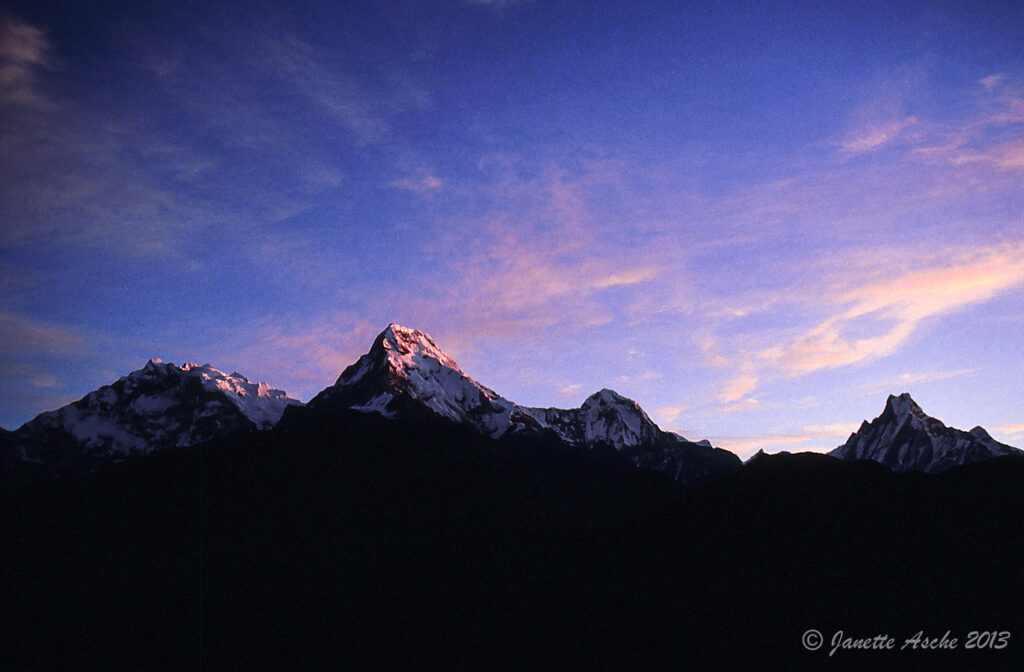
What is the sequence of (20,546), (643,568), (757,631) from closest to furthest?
(757,631) < (643,568) < (20,546)

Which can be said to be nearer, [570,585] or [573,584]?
[573,584]

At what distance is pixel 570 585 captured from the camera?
114625mm

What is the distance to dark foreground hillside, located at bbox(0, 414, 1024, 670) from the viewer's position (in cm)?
8642

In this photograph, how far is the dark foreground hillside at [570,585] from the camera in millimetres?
86425

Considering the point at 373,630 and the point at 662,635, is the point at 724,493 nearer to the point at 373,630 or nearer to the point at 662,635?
the point at 662,635

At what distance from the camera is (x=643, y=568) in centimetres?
11031

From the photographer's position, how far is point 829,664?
261ft

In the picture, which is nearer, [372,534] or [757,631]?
[757,631]

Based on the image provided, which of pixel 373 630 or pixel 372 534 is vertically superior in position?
pixel 372 534

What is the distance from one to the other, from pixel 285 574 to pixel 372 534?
A: 28334 millimetres

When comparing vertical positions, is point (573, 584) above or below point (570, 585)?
above

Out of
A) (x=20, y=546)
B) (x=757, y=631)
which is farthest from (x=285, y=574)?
(x=757, y=631)

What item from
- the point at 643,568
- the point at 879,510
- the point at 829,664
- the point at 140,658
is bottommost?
the point at 140,658

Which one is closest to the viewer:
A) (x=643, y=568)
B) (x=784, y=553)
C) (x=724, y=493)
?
(x=784, y=553)
